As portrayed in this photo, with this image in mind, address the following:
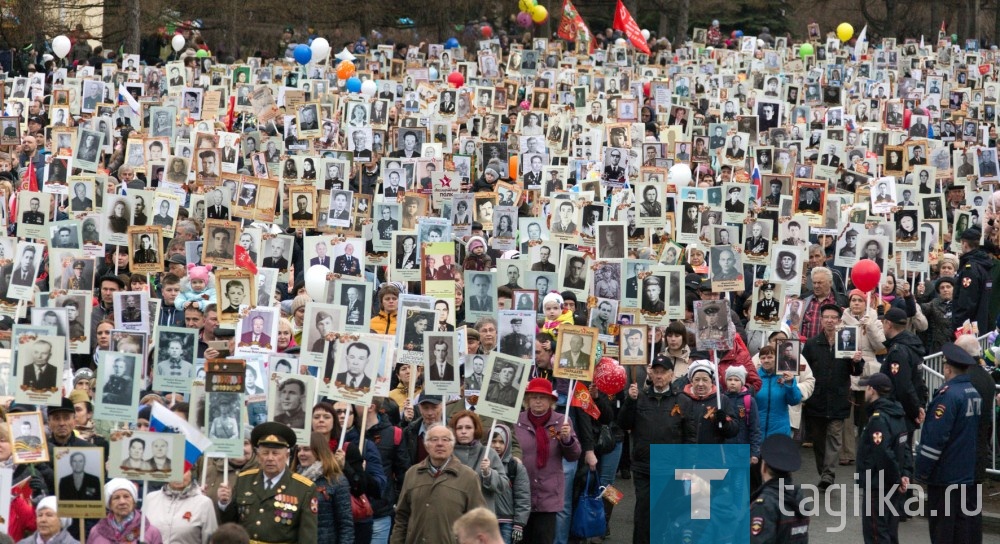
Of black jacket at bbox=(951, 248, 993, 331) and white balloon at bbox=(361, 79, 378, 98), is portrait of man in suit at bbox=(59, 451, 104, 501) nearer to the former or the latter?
black jacket at bbox=(951, 248, 993, 331)

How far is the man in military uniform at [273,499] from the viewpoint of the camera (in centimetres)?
823

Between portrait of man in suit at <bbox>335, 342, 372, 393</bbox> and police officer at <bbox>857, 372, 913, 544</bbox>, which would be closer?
portrait of man in suit at <bbox>335, 342, 372, 393</bbox>

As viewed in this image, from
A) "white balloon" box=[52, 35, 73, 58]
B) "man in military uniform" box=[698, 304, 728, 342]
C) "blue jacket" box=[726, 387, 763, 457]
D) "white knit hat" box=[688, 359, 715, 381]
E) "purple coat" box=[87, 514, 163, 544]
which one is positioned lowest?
"purple coat" box=[87, 514, 163, 544]

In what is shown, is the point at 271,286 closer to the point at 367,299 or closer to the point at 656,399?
the point at 367,299

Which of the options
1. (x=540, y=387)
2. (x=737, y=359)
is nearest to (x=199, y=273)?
(x=540, y=387)

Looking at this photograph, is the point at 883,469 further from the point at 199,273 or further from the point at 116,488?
the point at 199,273

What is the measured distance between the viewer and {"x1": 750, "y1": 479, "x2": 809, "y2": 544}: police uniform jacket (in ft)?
29.3

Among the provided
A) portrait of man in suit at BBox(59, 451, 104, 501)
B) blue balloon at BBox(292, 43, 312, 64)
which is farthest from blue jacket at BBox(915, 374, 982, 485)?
blue balloon at BBox(292, 43, 312, 64)

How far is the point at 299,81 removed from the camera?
26.5m

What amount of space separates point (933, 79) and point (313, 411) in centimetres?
2505

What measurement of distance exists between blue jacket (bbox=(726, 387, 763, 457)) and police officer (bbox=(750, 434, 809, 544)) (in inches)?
70.3

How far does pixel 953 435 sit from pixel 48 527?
581 cm

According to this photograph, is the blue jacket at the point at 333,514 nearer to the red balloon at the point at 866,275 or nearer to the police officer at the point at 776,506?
the police officer at the point at 776,506

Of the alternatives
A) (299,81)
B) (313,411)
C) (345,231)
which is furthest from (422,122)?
(313,411)
